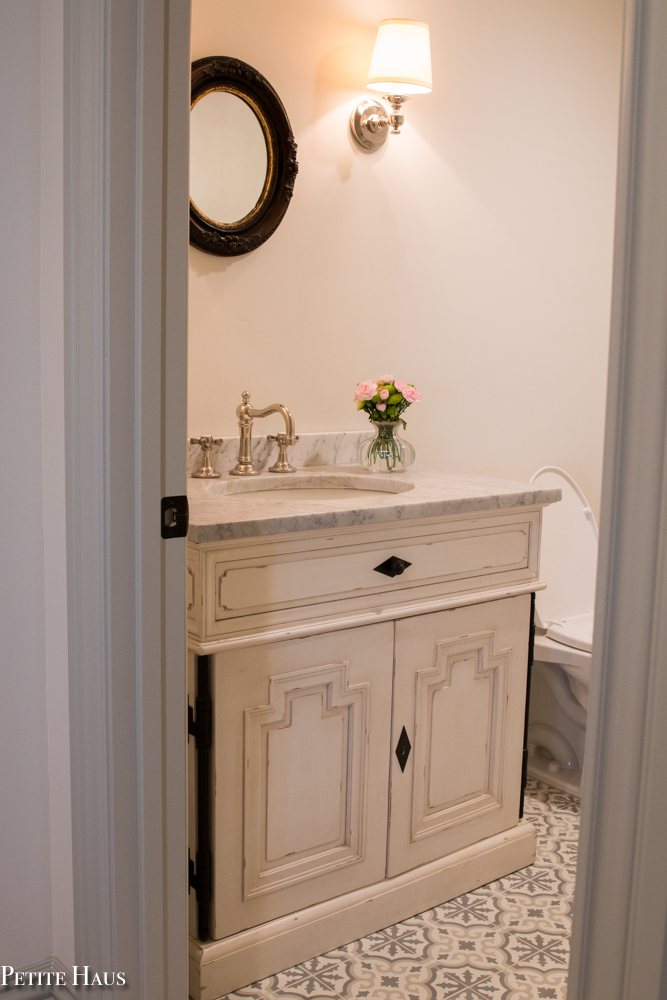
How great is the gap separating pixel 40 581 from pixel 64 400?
31 centimetres

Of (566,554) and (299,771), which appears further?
(566,554)

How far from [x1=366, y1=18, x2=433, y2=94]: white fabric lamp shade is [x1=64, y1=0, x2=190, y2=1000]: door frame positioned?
3.58 ft

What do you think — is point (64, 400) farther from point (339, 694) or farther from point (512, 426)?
point (512, 426)

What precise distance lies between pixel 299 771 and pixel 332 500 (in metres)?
0.56

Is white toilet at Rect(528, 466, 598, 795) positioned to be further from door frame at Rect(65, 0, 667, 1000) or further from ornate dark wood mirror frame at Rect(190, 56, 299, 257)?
door frame at Rect(65, 0, 667, 1000)

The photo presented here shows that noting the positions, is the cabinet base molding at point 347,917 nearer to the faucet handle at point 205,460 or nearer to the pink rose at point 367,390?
the faucet handle at point 205,460

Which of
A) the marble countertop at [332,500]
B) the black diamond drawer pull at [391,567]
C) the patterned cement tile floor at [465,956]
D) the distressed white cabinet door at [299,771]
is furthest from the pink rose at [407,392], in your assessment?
the patterned cement tile floor at [465,956]

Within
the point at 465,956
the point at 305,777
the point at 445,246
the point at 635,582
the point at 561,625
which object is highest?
the point at 445,246

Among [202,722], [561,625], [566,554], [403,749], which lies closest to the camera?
[202,722]

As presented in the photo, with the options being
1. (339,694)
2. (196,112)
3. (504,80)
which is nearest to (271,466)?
(339,694)

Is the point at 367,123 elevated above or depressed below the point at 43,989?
above

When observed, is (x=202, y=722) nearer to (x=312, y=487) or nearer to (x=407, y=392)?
(x=312, y=487)

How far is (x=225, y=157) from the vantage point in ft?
6.36

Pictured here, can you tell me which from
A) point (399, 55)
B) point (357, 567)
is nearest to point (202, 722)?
point (357, 567)
